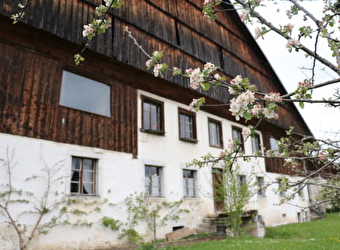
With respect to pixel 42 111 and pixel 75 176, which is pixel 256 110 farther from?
pixel 75 176

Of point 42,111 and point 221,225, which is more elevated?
point 42,111

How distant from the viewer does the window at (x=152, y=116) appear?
12.9 metres

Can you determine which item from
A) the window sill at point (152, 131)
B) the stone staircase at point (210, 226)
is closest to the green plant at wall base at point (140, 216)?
the stone staircase at point (210, 226)

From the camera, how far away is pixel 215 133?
55.4 feet

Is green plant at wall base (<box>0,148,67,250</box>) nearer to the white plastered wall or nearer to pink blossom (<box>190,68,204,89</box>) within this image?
the white plastered wall

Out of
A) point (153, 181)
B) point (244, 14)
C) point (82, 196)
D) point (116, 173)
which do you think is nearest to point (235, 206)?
point (153, 181)

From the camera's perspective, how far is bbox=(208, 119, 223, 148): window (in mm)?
16447

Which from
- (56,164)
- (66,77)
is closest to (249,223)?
(56,164)

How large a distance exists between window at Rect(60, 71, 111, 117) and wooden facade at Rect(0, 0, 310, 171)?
0.72 feet

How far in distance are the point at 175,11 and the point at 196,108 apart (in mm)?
13534

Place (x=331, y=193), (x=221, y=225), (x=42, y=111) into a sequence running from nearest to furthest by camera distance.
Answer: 1. (x=331, y=193)
2. (x=42, y=111)
3. (x=221, y=225)

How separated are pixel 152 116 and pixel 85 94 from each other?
3407 millimetres

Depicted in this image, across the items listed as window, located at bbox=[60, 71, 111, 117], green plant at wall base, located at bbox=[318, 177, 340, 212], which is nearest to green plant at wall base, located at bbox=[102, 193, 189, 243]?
window, located at bbox=[60, 71, 111, 117]

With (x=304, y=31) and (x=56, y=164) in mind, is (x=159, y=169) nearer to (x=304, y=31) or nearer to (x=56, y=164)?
(x=56, y=164)
